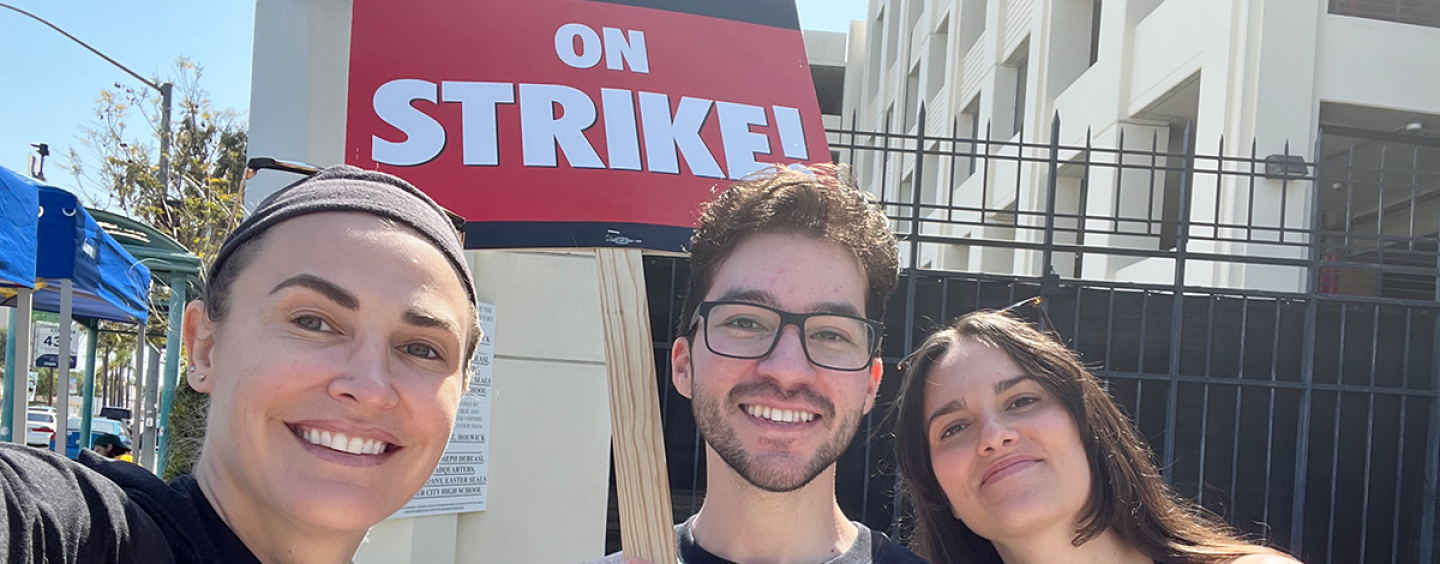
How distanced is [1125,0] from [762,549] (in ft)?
33.6

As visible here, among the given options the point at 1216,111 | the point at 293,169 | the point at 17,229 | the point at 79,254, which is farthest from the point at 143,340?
the point at 1216,111

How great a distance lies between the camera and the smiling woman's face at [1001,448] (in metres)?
2.61

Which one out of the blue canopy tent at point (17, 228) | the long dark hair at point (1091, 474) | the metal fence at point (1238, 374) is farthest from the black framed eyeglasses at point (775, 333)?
the blue canopy tent at point (17, 228)

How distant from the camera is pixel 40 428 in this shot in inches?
1053

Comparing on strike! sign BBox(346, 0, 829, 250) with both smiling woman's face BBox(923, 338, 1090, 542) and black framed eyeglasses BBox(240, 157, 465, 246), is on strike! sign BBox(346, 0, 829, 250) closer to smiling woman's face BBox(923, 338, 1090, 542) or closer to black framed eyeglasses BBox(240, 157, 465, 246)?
black framed eyeglasses BBox(240, 157, 465, 246)

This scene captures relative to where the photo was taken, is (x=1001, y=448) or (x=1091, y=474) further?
(x=1091, y=474)

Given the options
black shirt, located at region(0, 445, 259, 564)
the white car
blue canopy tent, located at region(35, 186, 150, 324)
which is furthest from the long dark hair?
the white car

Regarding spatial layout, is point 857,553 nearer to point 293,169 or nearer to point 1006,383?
point 1006,383

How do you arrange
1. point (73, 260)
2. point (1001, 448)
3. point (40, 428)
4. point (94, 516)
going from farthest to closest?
point (40, 428)
point (73, 260)
point (1001, 448)
point (94, 516)

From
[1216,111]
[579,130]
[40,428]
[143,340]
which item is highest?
[1216,111]

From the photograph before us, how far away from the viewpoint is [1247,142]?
28.2 ft

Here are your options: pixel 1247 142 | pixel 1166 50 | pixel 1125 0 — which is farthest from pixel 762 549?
pixel 1125 0

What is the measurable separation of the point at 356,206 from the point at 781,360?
93 cm

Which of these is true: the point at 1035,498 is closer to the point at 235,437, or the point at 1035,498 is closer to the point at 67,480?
the point at 235,437
